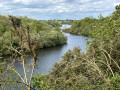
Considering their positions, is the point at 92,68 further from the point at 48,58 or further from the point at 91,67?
the point at 48,58

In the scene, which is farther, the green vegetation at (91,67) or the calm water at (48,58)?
the calm water at (48,58)

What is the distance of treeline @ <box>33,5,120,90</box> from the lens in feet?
14.8

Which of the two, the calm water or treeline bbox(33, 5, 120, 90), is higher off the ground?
treeline bbox(33, 5, 120, 90)

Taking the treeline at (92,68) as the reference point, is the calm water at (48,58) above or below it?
below

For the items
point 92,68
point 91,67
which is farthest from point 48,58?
point 92,68

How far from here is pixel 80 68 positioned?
677 centimetres

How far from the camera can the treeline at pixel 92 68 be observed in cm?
451

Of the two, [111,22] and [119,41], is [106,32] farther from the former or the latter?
[119,41]

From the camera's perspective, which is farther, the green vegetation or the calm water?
the calm water

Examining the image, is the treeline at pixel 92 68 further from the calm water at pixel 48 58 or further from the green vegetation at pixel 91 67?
the calm water at pixel 48 58

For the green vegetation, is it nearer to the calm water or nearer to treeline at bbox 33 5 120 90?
treeline at bbox 33 5 120 90

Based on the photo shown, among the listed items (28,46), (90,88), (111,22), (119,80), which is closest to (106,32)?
(111,22)

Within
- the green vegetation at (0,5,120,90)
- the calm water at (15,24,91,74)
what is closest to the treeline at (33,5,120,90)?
the green vegetation at (0,5,120,90)

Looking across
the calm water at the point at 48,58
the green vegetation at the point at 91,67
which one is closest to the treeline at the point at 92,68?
the green vegetation at the point at 91,67
